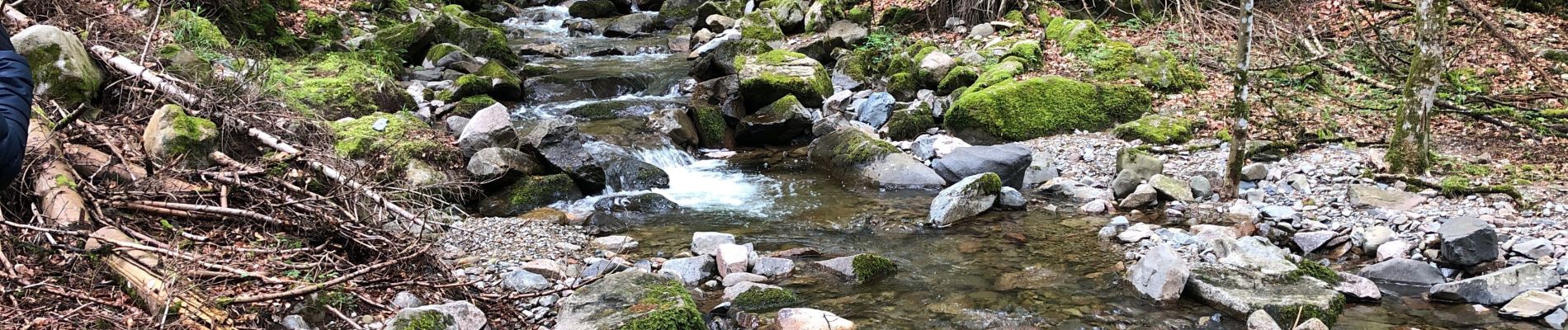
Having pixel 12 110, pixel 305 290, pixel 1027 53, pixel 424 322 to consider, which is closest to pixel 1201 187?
pixel 1027 53

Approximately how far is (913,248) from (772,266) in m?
1.28

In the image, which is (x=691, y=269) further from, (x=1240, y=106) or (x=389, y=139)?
(x=1240, y=106)

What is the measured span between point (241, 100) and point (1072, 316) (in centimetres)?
570

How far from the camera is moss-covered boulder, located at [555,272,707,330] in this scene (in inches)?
169

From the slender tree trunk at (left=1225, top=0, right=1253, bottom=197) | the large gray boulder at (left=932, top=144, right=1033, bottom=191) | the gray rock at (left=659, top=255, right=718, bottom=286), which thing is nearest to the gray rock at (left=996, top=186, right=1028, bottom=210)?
the large gray boulder at (left=932, top=144, right=1033, bottom=191)

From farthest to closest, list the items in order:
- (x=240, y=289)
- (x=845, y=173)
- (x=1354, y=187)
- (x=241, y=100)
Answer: (x=845, y=173) → (x=1354, y=187) → (x=241, y=100) → (x=240, y=289)

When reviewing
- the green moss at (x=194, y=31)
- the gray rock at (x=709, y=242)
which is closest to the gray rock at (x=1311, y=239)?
the gray rock at (x=709, y=242)

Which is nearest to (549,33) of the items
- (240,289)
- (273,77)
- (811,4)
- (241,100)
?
(811,4)

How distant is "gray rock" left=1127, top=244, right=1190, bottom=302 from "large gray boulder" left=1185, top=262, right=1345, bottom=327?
0.10 m

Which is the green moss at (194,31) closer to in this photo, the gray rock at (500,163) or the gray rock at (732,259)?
the gray rock at (500,163)

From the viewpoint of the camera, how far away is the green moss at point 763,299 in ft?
17.1

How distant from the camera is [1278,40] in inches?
416

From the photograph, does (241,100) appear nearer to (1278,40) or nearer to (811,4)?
(1278,40)

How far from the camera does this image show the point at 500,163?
8070 millimetres
